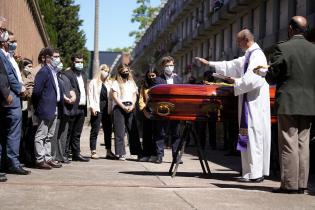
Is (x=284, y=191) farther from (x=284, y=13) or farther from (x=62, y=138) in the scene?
(x=284, y=13)

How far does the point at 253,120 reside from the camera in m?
8.53

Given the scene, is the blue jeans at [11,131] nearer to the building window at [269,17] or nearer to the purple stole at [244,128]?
the purple stole at [244,128]

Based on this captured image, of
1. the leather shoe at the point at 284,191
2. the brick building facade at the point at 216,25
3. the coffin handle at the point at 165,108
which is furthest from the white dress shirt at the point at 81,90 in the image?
the brick building facade at the point at 216,25

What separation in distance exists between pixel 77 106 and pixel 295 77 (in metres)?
5.26

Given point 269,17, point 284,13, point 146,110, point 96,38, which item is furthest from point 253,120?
point 96,38

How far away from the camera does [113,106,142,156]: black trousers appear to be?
12703mm

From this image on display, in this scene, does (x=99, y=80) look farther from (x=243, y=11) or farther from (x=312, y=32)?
(x=243, y=11)

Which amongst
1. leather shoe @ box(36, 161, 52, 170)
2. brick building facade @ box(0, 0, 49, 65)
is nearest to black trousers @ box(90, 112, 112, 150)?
leather shoe @ box(36, 161, 52, 170)

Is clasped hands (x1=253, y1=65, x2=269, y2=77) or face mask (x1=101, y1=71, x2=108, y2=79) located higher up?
face mask (x1=101, y1=71, x2=108, y2=79)

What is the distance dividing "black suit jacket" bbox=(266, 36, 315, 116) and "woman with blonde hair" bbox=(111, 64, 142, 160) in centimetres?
552

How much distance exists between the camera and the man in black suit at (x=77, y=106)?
39.4 feet

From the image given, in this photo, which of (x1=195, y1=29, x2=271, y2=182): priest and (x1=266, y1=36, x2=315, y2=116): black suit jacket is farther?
(x1=195, y1=29, x2=271, y2=182): priest

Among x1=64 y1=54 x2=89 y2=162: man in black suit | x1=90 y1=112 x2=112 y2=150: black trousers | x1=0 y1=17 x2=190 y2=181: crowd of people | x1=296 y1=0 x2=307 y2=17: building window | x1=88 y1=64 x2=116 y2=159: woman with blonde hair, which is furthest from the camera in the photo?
x1=296 y1=0 x2=307 y2=17: building window

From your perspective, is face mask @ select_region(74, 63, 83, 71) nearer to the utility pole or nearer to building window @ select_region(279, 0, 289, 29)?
building window @ select_region(279, 0, 289, 29)
